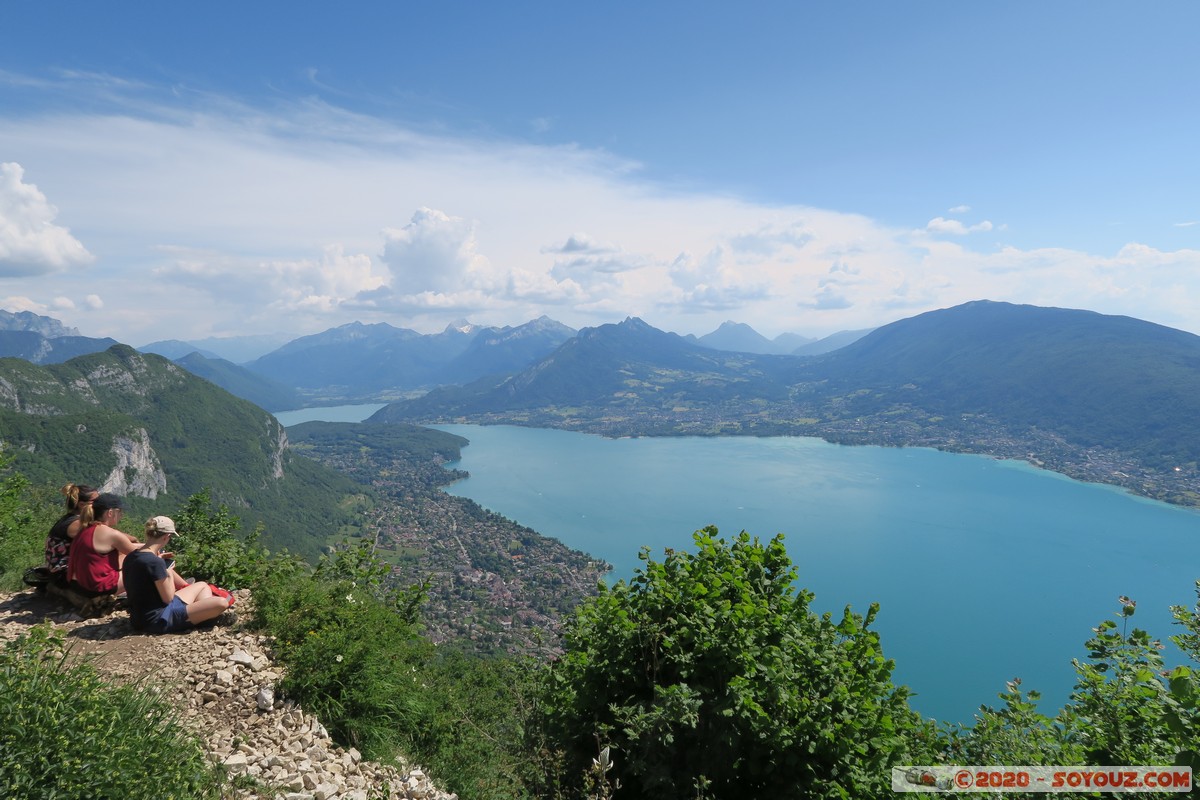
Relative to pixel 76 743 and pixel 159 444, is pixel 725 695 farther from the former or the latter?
pixel 159 444

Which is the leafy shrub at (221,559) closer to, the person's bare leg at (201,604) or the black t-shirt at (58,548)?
the person's bare leg at (201,604)

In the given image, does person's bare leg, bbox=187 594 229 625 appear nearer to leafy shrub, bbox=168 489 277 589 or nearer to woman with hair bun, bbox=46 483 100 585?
leafy shrub, bbox=168 489 277 589

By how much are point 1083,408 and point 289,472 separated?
611 feet

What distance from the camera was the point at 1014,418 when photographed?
149750mm

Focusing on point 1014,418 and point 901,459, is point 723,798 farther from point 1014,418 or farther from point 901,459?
point 1014,418

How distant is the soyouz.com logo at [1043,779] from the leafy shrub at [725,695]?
239 mm

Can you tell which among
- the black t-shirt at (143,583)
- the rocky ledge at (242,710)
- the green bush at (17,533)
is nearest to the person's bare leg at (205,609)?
the rocky ledge at (242,710)

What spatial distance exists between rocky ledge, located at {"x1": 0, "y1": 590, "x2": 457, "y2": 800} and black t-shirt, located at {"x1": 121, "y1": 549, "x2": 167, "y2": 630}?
23 cm

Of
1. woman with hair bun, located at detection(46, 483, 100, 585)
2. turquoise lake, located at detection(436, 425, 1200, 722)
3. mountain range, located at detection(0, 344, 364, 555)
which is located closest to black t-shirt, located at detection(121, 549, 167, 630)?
woman with hair bun, located at detection(46, 483, 100, 585)

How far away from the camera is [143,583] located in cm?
555

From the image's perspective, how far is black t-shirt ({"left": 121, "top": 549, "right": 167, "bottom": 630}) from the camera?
5508 mm

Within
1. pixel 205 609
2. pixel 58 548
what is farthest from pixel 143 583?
pixel 58 548

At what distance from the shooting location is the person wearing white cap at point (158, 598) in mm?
5523

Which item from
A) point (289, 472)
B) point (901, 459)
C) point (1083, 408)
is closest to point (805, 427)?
point (901, 459)
